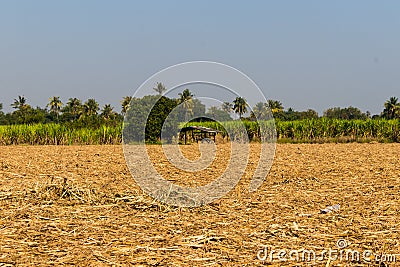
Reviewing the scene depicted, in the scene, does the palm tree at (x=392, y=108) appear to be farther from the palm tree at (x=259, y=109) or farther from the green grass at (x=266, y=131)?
the palm tree at (x=259, y=109)

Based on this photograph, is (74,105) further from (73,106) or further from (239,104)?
(239,104)

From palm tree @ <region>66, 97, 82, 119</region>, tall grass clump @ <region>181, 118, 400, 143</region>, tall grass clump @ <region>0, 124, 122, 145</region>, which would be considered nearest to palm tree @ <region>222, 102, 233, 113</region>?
tall grass clump @ <region>0, 124, 122, 145</region>

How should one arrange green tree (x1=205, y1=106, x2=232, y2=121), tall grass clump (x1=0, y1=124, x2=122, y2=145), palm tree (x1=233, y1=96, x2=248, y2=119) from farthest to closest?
tall grass clump (x1=0, y1=124, x2=122, y2=145) → green tree (x1=205, y1=106, x2=232, y2=121) → palm tree (x1=233, y1=96, x2=248, y2=119)

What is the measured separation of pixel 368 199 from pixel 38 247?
11.7 feet

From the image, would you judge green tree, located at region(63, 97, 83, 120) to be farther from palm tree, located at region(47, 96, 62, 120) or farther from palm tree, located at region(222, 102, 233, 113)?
palm tree, located at region(222, 102, 233, 113)

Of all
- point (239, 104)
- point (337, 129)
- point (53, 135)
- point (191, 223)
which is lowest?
point (191, 223)

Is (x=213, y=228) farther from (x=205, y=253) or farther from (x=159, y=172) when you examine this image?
(x=159, y=172)

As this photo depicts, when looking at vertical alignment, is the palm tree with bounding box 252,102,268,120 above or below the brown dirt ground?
above

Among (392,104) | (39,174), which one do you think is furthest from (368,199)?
(392,104)

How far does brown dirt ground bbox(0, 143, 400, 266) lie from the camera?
10.4ft

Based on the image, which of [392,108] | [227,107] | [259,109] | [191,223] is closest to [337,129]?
[259,109]

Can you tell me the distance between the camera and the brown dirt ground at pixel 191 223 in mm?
3178

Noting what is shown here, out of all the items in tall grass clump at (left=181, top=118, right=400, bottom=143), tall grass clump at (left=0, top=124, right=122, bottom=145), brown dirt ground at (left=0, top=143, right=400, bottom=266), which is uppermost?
tall grass clump at (left=181, top=118, right=400, bottom=143)

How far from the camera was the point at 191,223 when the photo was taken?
13.5ft
